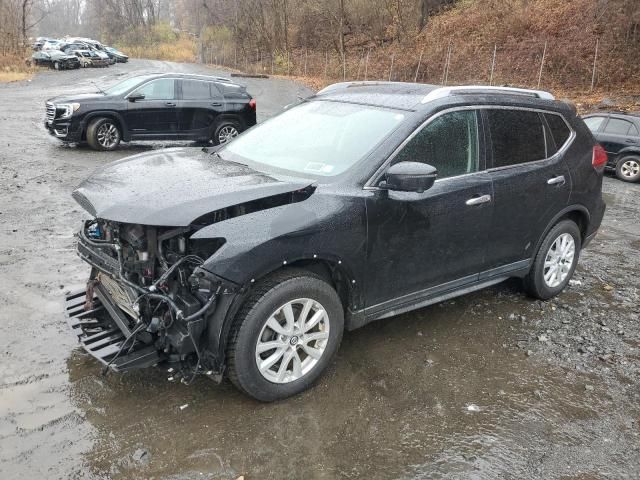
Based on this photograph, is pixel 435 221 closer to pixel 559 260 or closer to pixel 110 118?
pixel 559 260

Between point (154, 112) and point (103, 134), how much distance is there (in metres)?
1.16

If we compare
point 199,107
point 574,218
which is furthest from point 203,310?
point 199,107

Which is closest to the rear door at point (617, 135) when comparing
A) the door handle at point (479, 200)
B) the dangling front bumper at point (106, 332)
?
the door handle at point (479, 200)

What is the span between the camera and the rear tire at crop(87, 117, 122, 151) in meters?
11.4

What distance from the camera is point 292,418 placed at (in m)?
3.31

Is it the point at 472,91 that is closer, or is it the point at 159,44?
the point at 472,91

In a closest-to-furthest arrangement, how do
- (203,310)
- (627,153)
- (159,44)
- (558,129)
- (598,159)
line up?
(203,310)
(558,129)
(598,159)
(627,153)
(159,44)

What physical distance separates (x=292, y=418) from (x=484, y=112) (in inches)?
105

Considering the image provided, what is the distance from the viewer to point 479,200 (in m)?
4.13

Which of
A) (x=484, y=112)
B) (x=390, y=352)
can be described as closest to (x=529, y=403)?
(x=390, y=352)

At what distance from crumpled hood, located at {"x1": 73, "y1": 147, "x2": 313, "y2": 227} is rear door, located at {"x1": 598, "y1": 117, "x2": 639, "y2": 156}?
458 inches

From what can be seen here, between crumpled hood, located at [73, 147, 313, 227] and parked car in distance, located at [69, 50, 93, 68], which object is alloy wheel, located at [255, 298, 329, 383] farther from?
parked car in distance, located at [69, 50, 93, 68]

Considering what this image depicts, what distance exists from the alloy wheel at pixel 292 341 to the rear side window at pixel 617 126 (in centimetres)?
1210

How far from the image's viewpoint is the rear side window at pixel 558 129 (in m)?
4.80
